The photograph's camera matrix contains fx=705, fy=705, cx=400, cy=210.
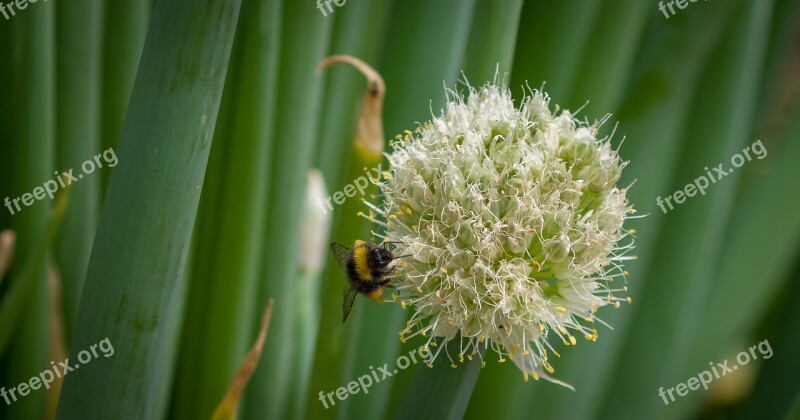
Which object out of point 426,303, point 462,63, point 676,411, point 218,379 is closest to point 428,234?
point 426,303

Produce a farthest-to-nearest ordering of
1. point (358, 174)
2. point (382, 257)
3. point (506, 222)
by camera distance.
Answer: point (358, 174) < point (382, 257) < point (506, 222)

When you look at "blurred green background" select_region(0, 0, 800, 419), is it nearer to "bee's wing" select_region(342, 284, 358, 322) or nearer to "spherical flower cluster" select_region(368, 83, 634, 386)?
"bee's wing" select_region(342, 284, 358, 322)

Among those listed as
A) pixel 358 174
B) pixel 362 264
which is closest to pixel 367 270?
pixel 362 264

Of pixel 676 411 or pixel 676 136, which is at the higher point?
pixel 676 136

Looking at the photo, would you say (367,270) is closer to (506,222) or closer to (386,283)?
(386,283)

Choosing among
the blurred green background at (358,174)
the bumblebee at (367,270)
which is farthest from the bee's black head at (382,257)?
the blurred green background at (358,174)

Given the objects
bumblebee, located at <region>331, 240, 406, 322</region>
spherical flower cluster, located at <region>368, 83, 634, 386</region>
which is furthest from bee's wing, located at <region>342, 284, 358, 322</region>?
spherical flower cluster, located at <region>368, 83, 634, 386</region>

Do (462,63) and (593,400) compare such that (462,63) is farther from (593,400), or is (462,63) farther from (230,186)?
(593,400)
